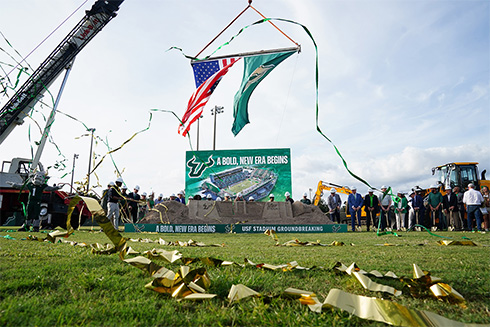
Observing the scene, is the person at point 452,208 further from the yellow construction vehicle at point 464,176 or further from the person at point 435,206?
the yellow construction vehicle at point 464,176

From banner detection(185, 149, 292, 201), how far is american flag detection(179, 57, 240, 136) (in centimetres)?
1256

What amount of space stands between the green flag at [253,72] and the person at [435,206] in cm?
942

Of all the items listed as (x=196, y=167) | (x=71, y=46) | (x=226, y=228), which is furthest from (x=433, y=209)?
(x=71, y=46)

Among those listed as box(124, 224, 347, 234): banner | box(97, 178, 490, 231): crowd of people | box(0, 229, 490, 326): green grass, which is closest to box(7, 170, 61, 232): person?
box(97, 178, 490, 231): crowd of people

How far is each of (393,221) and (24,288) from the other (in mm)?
19525

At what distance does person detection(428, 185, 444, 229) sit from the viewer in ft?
46.7

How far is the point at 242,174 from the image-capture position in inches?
1002

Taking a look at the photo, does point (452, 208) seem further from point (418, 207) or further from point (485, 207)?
point (418, 207)

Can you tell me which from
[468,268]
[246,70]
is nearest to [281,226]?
[246,70]

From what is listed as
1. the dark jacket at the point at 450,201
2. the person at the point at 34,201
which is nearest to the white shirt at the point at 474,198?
the dark jacket at the point at 450,201

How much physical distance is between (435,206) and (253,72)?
34.3 feet

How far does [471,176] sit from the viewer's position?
17328 mm

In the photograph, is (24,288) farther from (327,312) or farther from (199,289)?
(327,312)

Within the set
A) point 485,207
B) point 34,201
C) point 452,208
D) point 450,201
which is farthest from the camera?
point 450,201
